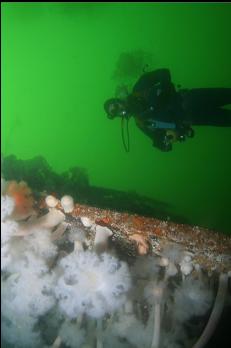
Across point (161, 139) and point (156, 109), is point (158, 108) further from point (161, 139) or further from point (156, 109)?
point (161, 139)

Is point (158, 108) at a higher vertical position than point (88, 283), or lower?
higher

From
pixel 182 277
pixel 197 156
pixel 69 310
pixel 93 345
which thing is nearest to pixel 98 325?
pixel 93 345

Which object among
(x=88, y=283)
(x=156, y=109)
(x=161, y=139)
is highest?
(x=156, y=109)

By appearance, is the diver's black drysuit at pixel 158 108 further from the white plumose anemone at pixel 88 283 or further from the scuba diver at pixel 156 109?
the white plumose anemone at pixel 88 283

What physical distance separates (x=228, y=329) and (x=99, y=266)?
1560 mm

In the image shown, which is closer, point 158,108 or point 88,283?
point 88,283

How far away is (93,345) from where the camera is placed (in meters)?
2.81

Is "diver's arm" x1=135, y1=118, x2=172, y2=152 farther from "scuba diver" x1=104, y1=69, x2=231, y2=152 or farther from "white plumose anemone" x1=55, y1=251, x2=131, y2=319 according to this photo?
"white plumose anemone" x1=55, y1=251, x2=131, y2=319

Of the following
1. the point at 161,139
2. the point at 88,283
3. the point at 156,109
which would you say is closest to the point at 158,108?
the point at 156,109

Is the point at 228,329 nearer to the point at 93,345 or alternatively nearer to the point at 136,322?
the point at 136,322

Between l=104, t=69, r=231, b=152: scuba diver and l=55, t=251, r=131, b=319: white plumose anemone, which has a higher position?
l=104, t=69, r=231, b=152: scuba diver

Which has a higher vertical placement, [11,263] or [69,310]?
[11,263]

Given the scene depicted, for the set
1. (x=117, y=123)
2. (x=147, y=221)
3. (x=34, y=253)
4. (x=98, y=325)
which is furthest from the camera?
(x=117, y=123)

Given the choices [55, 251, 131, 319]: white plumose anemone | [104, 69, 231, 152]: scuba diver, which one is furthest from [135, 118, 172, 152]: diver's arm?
[55, 251, 131, 319]: white plumose anemone
